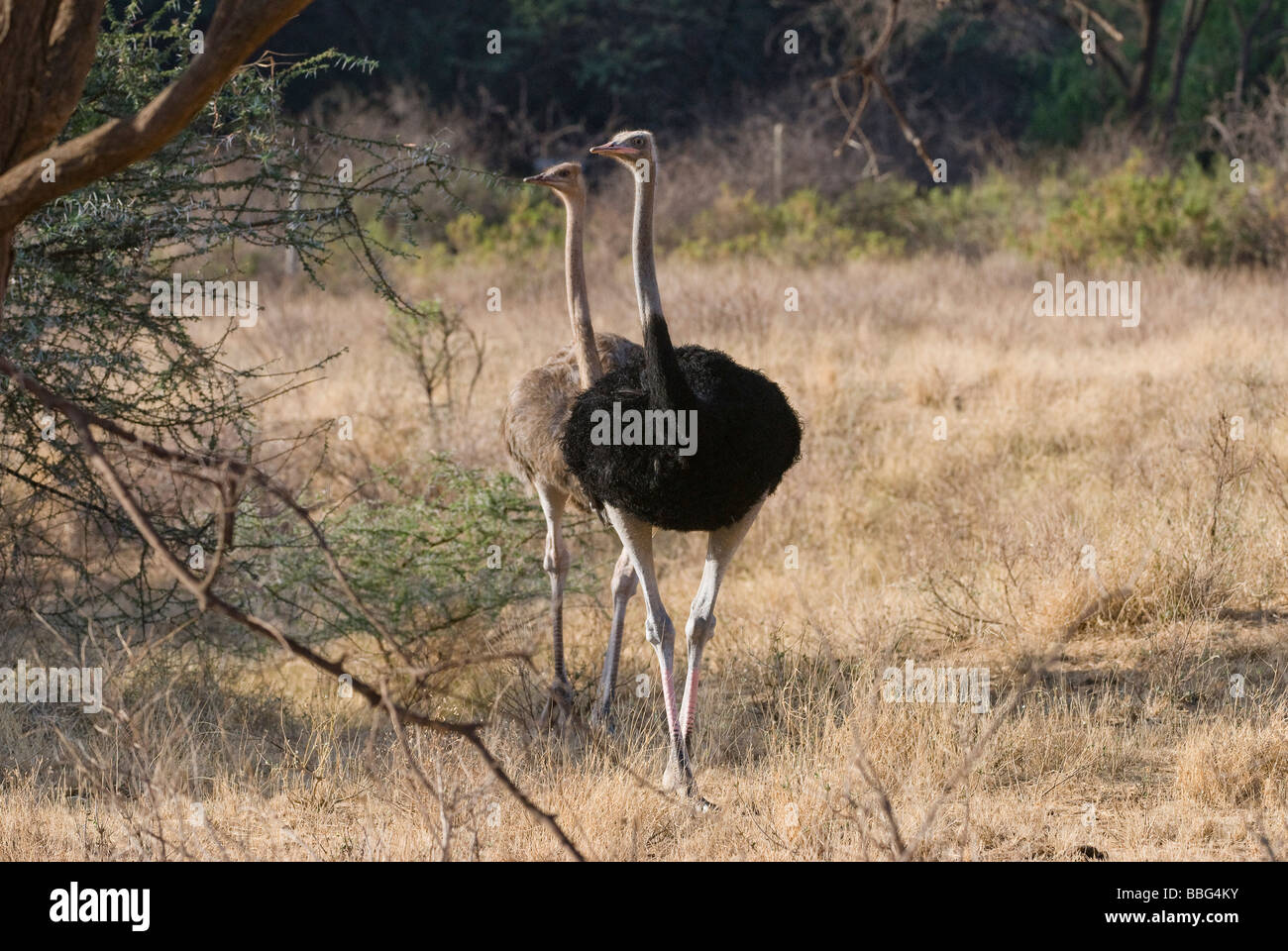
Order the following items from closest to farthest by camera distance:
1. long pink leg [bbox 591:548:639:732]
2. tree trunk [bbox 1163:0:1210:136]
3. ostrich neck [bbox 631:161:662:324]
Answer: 1. ostrich neck [bbox 631:161:662:324]
2. long pink leg [bbox 591:548:639:732]
3. tree trunk [bbox 1163:0:1210:136]

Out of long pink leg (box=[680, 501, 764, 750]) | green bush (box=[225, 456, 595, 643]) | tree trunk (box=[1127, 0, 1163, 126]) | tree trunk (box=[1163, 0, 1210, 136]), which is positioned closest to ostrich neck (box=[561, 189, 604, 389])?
long pink leg (box=[680, 501, 764, 750])

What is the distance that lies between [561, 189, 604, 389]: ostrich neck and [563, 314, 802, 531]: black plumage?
529 millimetres

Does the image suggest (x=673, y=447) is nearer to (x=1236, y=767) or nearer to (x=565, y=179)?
(x=565, y=179)

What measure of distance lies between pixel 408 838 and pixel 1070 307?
9.31 m

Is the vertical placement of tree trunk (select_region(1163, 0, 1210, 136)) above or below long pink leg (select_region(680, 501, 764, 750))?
above

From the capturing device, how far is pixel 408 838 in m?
4.03

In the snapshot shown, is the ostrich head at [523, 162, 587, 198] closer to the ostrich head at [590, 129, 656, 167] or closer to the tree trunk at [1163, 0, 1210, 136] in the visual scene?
the ostrich head at [590, 129, 656, 167]

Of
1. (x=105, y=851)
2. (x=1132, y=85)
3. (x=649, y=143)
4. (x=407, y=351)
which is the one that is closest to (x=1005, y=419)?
(x=407, y=351)

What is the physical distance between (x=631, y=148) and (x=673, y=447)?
1102 millimetres

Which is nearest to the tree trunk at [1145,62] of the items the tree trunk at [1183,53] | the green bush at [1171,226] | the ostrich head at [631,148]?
the tree trunk at [1183,53]

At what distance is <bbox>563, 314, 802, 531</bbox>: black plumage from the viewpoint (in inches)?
173

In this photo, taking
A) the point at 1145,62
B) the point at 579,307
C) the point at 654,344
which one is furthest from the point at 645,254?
the point at 1145,62

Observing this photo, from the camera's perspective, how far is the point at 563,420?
17.4 ft
